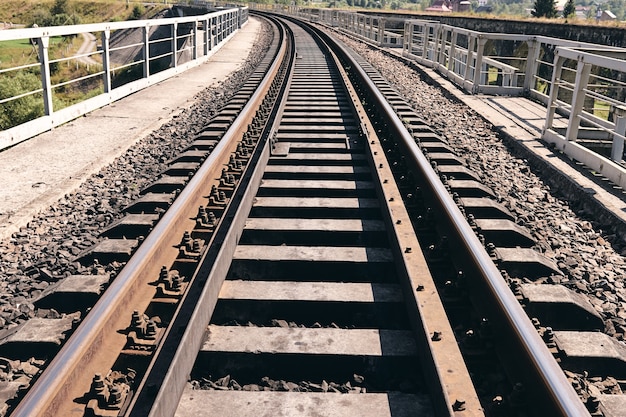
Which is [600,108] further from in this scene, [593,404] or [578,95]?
[593,404]

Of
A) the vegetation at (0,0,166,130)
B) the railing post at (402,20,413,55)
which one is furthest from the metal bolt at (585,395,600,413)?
the vegetation at (0,0,166,130)

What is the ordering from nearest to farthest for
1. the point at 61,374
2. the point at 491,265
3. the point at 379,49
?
1. the point at 61,374
2. the point at 491,265
3. the point at 379,49

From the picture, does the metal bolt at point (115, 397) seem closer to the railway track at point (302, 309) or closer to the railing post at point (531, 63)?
the railway track at point (302, 309)

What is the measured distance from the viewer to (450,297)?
3293mm

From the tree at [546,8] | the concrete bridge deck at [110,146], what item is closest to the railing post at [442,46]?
the concrete bridge deck at [110,146]

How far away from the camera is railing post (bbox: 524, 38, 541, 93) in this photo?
40.4ft

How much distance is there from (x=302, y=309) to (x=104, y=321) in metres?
1.12

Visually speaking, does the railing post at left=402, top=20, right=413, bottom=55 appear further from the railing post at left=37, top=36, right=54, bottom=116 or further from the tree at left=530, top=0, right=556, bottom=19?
the tree at left=530, top=0, right=556, bottom=19

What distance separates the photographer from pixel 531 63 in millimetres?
12328

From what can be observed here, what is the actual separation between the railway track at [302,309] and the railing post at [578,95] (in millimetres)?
2844

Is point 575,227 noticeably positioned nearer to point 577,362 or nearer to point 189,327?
point 577,362

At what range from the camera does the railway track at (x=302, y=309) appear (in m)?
2.42

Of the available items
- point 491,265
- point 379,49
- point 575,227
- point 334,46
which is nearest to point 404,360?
point 491,265

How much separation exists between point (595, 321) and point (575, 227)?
78.0 inches
